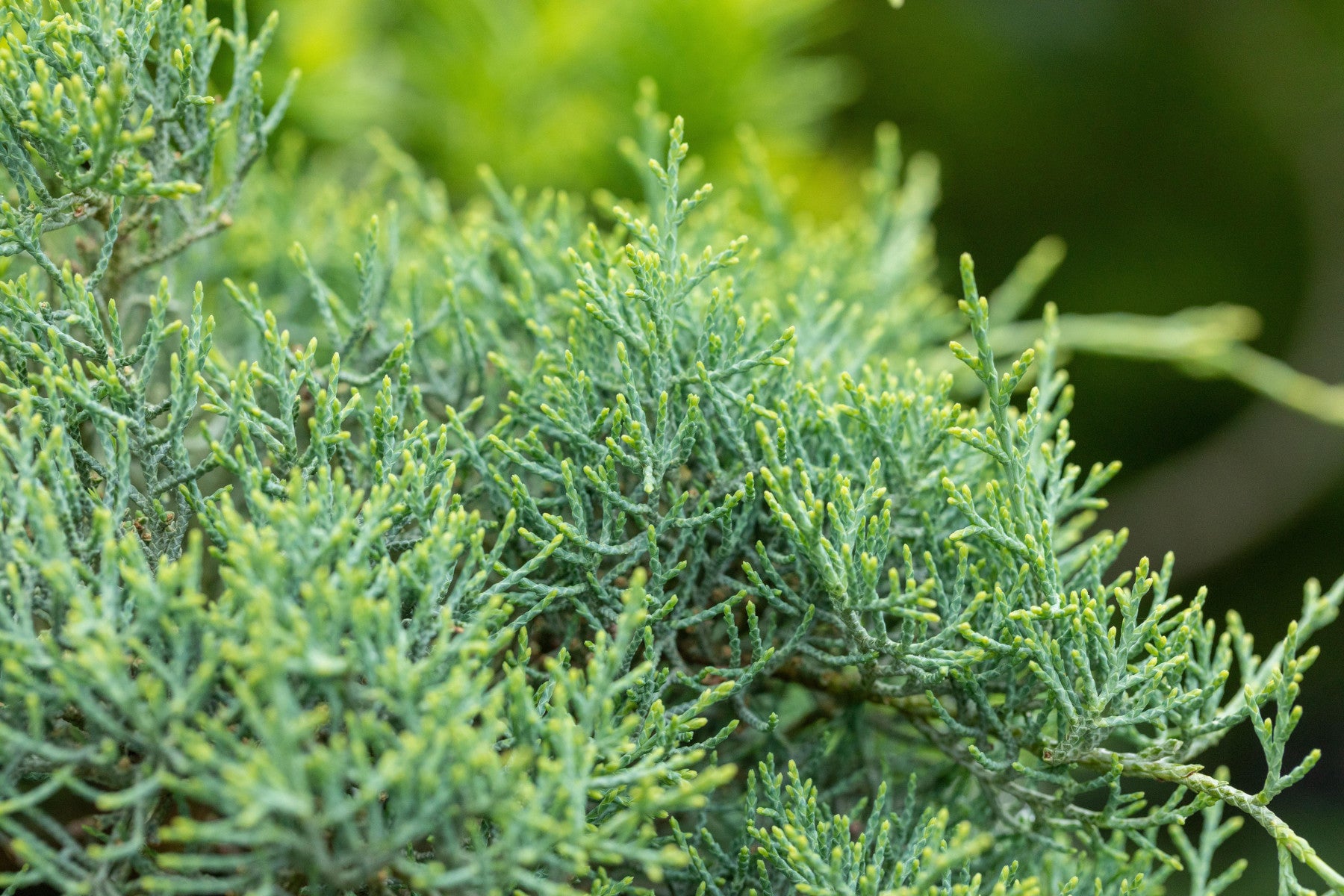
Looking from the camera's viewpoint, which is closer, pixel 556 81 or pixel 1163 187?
pixel 556 81

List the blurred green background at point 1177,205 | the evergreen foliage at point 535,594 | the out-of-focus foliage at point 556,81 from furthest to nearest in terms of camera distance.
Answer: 1. the blurred green background at point 1177,205
2. the out-of-focus foliage at point 556,81
3. the evergreen foliage at point 535,594

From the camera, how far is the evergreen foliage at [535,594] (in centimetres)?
39

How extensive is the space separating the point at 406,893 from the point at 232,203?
404 millimetres

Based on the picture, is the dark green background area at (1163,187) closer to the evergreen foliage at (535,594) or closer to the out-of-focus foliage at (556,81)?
the out-of-focus foliage at (556,81)

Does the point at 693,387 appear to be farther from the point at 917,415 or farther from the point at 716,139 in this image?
the point at 716,139

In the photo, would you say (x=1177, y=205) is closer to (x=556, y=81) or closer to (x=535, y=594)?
(x=556, y=81)

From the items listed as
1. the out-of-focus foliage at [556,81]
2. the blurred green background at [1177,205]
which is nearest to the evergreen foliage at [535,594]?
the out-of-focus foliage at [556,81]

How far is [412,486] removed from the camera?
0.48 metres

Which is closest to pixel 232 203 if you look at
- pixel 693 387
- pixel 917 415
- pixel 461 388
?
pixel 461 388

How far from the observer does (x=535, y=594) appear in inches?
19.9

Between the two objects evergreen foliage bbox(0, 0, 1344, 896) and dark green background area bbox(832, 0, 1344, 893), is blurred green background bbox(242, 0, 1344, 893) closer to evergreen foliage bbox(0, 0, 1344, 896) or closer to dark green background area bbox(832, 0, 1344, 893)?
dark green background area bbox(832, 0, 1344, 893)

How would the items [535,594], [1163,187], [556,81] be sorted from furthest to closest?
[1163,187], [556,81], [535,594]

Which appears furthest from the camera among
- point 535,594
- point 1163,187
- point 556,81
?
point 1163,187

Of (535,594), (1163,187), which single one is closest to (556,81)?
(535,594)
